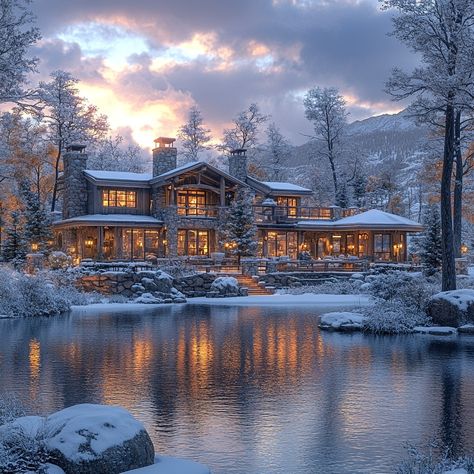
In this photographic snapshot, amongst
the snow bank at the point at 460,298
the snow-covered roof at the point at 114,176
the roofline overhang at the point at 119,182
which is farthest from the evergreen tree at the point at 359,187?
the snow bank at the point at 460,298

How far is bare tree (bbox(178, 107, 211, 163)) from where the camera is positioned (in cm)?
6743

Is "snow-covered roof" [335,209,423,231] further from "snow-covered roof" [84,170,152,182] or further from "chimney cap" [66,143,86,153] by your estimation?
"chimney cap" [66,143,86,153]

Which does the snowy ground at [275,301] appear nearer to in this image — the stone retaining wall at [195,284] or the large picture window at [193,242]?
the stone retaining wall at [195,284]

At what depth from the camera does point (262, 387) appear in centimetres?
1185

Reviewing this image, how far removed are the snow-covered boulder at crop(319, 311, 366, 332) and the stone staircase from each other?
15463 mm

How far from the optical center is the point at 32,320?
23.7m

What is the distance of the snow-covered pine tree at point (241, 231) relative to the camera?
42.8 metres

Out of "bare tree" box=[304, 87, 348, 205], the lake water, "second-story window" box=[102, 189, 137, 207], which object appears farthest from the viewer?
"bare tree" box=[304, 87, 348, 205]

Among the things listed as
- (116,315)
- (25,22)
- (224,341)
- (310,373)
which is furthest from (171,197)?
(310,373)

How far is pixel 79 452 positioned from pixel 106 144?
66.4 m

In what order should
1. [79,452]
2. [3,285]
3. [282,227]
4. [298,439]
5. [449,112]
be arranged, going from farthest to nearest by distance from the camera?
1. [282,227]
2. [3,285]
3. [449,112]
4. [298,439]
5. [79,452]

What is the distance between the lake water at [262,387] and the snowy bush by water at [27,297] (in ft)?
12.6

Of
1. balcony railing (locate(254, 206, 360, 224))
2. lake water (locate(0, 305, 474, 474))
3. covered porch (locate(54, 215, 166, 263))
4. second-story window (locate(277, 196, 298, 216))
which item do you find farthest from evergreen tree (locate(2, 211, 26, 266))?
lake water (locate(0, 305, 474, 474))

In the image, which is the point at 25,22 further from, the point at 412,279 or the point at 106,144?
the point at 106,144
